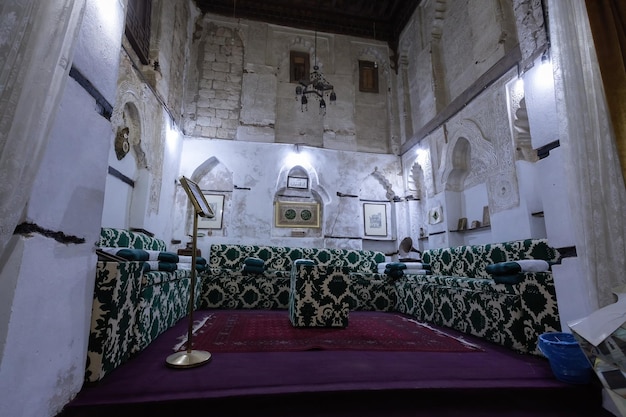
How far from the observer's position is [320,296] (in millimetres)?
3564

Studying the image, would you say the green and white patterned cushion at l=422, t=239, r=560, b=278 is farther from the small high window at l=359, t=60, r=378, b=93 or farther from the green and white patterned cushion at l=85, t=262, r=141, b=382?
the small high window at l=359, t=60, r=378, b=93

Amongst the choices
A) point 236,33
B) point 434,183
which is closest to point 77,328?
point 434,183

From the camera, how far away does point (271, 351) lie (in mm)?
2475

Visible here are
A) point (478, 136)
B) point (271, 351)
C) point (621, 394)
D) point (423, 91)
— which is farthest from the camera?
point (423, 91)

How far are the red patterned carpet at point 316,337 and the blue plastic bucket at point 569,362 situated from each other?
744 mm

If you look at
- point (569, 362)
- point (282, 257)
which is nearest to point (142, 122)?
point (282, 257)

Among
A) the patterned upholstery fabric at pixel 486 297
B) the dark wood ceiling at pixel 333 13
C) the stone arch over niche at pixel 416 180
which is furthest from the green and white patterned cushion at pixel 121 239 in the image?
the dark wood ceiling at pixel 333 13

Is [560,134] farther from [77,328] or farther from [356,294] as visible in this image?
Answer: [356,294]

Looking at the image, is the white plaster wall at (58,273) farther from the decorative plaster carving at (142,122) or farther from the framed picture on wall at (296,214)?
the framed picture on wall at (296,214)

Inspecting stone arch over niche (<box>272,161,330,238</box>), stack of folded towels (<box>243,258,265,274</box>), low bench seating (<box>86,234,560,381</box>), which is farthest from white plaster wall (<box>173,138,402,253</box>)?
stack of folded towels (<box>243,258,265,274</box>)

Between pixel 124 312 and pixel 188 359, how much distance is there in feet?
1.77

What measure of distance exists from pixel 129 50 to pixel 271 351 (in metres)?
5.14

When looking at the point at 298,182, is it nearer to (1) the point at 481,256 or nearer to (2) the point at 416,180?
(2) the point at 416,180

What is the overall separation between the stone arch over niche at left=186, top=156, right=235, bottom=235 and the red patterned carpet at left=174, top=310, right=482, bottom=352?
388 centimetres
